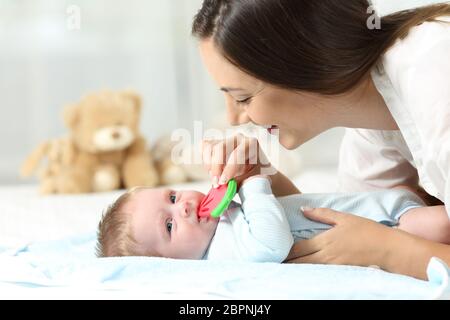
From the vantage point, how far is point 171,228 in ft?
4.69

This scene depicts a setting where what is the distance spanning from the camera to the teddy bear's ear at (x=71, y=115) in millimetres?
2748

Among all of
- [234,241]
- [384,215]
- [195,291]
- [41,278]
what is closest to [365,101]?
[384,215]

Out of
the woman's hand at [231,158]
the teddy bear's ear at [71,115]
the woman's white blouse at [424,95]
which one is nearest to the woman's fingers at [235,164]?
the woman's hand at [231,158]

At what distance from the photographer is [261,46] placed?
1321mm

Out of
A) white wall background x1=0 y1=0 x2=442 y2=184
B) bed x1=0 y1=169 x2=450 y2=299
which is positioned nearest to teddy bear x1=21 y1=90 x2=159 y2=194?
white wall background x1=0 y1=0 x2=442 y2=184

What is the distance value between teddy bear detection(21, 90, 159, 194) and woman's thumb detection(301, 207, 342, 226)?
142 centimetres

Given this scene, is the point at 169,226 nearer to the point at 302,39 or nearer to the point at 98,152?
the point at 302,39

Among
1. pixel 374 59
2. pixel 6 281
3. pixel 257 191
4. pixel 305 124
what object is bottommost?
pixel 6 281

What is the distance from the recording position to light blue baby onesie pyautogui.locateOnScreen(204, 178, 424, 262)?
131 centimetres

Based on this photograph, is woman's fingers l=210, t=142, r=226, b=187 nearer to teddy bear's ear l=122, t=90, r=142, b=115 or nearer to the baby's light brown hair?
the baby's light brown hair

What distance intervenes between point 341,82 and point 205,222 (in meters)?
0.39

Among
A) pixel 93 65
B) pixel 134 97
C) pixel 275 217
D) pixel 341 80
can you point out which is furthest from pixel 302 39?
pixel 93 65

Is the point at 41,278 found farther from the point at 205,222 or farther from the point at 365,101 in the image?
the point at 365,101

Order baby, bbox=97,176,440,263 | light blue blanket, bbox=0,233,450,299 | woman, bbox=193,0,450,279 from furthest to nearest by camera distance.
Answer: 1. baby, bbox=97,176,440,263
2. woman, bbox=193,0,450,279
3. light blue blanket, bbox=0,233,450,299
